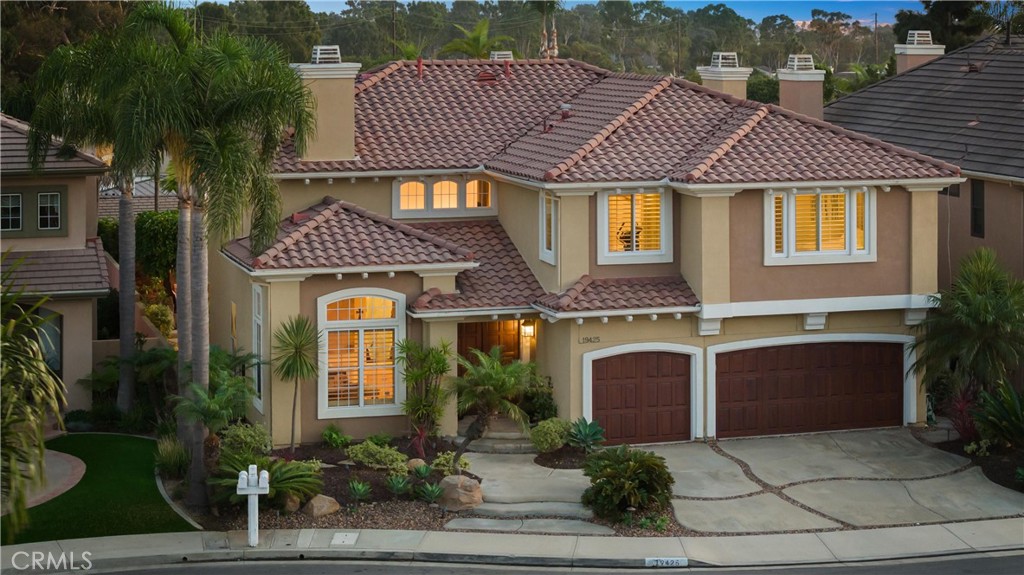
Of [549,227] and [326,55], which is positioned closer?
[549,227]

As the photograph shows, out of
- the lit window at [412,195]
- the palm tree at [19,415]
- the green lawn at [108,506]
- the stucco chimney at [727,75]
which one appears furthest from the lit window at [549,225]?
the palm tree at [19,415]

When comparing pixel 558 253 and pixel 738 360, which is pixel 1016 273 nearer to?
pixel 738 360

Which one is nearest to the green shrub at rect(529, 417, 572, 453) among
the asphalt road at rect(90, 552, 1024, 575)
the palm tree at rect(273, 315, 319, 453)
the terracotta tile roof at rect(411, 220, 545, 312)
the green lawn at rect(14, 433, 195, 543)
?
the terracotta tile roof at rect(411, 220, 545, 312)

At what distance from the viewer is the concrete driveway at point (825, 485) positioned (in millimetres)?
23375

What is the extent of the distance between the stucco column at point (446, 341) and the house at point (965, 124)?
11.9 metres

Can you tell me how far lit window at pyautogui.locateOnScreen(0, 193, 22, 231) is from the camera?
29.4 metres

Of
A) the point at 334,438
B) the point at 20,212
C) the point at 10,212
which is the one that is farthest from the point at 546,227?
the point at 10,212

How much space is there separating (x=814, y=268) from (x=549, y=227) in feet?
16.9

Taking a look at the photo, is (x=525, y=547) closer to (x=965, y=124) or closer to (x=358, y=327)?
(x=358, y=327)

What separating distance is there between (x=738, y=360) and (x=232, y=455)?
33.3 ft

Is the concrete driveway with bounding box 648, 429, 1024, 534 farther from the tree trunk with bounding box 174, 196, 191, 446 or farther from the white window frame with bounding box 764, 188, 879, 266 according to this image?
the tree trunk with bounding box 174, 196, 191, 446

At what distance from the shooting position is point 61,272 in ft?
95.6

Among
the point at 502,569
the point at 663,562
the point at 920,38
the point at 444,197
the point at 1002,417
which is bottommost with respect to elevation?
the point at 502,569

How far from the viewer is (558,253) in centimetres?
2717
